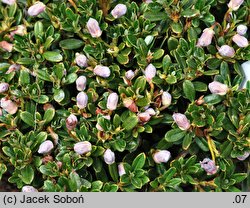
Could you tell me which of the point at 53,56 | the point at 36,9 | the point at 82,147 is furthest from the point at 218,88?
the point at 36,9

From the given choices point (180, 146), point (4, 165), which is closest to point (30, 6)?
point (4, 165)

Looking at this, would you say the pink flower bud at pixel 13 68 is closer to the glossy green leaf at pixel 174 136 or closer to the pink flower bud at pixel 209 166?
the glossy green leaf at pixel 174 136

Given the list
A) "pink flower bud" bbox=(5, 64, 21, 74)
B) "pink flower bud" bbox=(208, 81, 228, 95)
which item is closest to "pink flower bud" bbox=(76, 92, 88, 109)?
"pink flower bud" bbox=(5, 64, 21, 74)

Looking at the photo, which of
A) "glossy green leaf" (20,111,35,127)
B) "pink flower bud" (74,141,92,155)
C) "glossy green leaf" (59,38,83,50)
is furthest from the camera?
"glossy green leaf" (59,38,83,50)

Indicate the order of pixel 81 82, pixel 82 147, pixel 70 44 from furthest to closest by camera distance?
pixel 70 44, pixel 81 82, pixel 82 147

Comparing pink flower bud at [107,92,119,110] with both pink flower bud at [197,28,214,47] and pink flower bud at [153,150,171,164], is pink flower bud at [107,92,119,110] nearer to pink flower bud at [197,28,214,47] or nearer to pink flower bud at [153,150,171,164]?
pink flower bud at [153,150,171,164]

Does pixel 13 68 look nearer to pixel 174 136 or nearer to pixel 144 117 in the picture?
pixel 144 117

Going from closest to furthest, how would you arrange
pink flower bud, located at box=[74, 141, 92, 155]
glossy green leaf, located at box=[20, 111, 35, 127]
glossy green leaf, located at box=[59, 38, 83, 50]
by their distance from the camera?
pink flower bud, located at box=[74, 141, 92, 155]
glossy green leaf, located at box=[20, 111, 35, 127]
glossy green leaf, located at box=[59, 38, 83, 50]

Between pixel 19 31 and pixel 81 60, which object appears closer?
pixel 81 60
